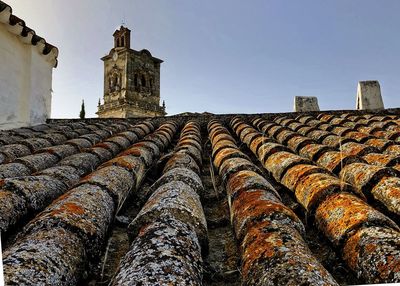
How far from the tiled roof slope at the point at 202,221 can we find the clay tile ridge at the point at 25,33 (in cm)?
280

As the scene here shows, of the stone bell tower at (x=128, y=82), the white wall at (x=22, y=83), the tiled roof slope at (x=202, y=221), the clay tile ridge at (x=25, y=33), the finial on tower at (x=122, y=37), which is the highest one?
the finial on tower at (x=122, y=37)

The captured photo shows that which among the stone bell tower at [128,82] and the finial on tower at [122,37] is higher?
the finial on tower at [122,37]

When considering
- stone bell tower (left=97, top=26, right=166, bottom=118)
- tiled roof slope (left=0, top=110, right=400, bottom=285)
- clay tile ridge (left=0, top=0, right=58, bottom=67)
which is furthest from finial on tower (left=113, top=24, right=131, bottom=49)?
tiled roof slope (left=0, top=110, right=400, bottom=285)

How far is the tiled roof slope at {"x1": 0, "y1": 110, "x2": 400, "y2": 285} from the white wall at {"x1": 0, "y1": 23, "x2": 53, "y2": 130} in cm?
257

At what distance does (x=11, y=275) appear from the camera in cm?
130

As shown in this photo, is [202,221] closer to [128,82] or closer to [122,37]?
[128,82]

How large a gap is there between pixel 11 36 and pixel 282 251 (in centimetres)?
636

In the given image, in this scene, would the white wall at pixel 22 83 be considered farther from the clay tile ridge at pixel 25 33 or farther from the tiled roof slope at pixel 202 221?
the tiled roof slope at pixel 202 221

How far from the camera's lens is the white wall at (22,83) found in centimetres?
618

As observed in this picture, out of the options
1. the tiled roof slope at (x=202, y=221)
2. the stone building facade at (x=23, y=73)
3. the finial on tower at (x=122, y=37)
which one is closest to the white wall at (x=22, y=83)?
the stone building facade at (x=23, y=73)

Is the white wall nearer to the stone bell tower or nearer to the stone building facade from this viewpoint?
the stone building facade

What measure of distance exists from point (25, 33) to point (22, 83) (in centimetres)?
87

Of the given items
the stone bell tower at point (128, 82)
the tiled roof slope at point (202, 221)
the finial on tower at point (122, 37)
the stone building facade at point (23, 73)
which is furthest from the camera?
the finial on tower at point (122, 37)

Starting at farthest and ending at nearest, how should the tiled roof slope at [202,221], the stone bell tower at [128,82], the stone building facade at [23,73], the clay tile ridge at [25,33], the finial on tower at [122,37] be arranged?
the finial on tower at [122,37] → the stone bell tower at [128,82] → the stone building facade at [23,73] → the clay tile ridge at [25,33] → the tiled roof slope at [202,221]
